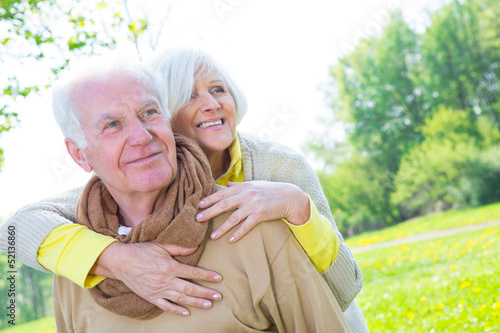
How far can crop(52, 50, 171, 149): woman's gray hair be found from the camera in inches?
76.3

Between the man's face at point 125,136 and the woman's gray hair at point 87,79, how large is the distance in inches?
1.0

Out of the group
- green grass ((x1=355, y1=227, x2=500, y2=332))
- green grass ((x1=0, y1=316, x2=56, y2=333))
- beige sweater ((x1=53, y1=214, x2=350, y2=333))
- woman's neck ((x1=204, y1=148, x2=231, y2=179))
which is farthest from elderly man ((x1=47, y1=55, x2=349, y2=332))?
green grass ((x1=0, y1=316, x2=56, y2=333))

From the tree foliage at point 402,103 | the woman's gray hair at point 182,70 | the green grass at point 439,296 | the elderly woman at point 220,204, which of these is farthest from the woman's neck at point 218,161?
the tree foliage at point 402,103

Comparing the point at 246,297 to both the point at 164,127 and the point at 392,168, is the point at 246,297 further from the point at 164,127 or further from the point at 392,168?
the point at 392,168

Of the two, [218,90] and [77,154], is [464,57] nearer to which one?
[218,90]

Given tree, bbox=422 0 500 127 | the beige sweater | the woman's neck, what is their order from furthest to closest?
tree, bbox=422 0 500 127 → the woman's neck → the beige sweater

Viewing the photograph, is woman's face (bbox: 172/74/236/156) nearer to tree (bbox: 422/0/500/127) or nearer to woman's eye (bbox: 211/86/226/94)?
woman's eye (bbox: 211/86/226/94)

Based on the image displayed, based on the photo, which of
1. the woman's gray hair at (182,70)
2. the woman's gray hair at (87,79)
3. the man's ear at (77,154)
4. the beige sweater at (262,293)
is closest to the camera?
the beige sweater at (262,293)

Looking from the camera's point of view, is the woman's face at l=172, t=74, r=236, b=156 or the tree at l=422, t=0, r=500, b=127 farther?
the tree at l=422, t=0, r=500, b=127

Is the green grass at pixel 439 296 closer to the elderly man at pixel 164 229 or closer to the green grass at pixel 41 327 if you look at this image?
the elderly man at pixel 164 229

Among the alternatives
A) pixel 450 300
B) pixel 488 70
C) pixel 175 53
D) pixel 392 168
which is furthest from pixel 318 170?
pixel 175 53

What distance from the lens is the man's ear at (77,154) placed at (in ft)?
6.73

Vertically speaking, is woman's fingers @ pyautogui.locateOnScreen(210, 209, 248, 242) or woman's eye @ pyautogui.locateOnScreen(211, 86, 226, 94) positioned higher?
woman's eye @ pyautogui.locateOnScreen(211, 86, 226, 94)

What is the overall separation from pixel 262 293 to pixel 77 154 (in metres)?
1.02
